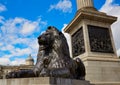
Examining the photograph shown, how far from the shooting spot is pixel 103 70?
9648mm

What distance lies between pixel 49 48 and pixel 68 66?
752 millimetres

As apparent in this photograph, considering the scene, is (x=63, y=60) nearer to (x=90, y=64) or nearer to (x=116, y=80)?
(x=90, y=64)

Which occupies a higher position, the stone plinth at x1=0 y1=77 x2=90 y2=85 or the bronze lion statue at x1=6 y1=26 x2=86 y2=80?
the bronze lion statue at x1=6 y1=26 x2=86 y2=80

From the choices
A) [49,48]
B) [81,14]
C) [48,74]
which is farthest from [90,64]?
[48,74]

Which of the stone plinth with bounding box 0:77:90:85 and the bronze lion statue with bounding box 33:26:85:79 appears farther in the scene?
the bronze lion statue with bounding box 33:26:85:79

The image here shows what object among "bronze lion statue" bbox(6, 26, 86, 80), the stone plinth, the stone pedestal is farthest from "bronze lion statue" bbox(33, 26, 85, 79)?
the stone pedestal

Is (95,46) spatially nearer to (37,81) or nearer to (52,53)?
(52,53)

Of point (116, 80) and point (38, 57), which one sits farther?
point (116, 80)

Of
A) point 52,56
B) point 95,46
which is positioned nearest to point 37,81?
point 52,56

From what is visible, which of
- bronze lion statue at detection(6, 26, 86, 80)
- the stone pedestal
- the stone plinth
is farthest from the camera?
the stone pedestal

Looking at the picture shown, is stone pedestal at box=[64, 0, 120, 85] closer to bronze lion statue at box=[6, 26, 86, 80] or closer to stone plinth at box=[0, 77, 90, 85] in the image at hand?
bronze lion statue at box=[6, 26, 86, 80]

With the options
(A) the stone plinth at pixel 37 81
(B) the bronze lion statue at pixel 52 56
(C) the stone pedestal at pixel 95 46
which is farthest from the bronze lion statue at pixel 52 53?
(C) the stone pedestal at pixel 95 46

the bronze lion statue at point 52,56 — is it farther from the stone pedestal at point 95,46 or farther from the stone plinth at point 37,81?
the stone pedestal at point 95,46

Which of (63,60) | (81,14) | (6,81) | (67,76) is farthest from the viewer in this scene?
(81,14)
